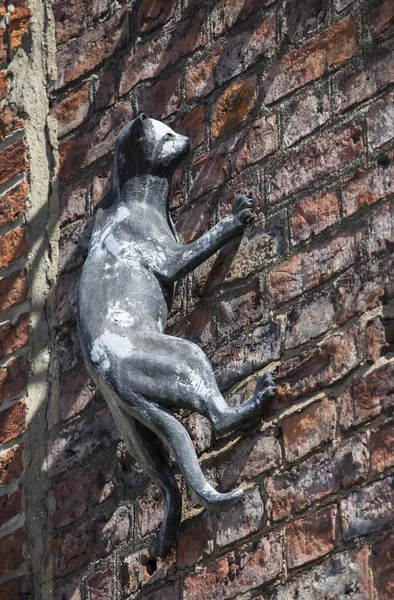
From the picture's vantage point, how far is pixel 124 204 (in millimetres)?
3947

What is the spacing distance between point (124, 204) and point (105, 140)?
1.43ft

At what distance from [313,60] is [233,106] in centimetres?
25

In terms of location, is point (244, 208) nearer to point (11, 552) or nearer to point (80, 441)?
point (80, 441)

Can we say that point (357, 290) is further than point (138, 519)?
No

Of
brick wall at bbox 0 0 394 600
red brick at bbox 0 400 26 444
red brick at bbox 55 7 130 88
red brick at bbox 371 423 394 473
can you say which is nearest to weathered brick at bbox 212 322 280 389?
brick wall at bbox 0 0 394 600

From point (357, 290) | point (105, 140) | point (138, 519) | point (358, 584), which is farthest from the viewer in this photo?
point (105, 140)

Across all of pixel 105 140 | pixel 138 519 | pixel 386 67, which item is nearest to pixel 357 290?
pixel 386 67

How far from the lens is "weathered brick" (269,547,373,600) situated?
130 inches

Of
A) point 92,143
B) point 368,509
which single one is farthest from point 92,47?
point 368,509

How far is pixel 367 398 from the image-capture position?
3.43 m

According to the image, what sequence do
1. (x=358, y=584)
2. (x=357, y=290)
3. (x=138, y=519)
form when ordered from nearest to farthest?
(x=358, y=584)
(x=357, y=290)
(x=138, y=519)

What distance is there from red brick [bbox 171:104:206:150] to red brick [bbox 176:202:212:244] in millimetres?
158

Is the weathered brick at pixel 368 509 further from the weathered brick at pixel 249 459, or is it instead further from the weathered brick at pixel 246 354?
the weathered brick at pixel 246 354

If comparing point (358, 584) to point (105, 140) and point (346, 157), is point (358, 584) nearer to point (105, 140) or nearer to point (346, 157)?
point (346, 157)
